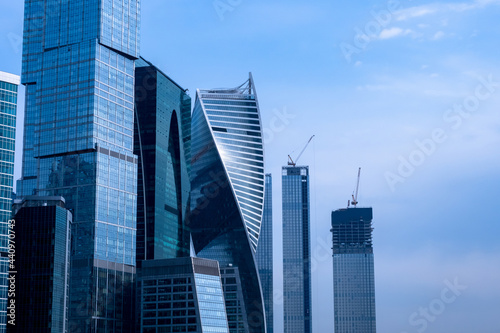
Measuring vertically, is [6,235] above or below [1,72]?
below

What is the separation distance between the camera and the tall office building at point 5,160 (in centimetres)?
18425

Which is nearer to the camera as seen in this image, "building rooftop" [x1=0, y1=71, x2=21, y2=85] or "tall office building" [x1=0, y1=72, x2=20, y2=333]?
"tall office building" [x1=0, y1=72, x2=20, y2=333]

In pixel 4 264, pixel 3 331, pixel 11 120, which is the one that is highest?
pixel 11 120

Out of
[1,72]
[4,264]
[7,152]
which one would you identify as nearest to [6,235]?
[4,264]

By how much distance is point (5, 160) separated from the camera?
618 feet

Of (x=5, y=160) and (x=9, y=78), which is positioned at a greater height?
(x=9, y=78)

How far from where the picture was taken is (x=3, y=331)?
184m

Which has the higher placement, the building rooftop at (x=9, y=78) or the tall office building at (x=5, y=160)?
the building rooftop at (x=9, y=78)

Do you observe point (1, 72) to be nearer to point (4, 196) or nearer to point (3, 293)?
point (4, 196)

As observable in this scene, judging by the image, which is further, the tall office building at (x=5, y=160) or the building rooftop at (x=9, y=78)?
the building rooftop at (x=9, y=78)

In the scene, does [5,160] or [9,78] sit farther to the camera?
[9,78]

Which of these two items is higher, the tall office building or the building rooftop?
the building rooftop

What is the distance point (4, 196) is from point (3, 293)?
20.3m

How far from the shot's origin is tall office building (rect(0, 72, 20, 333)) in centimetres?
18425
